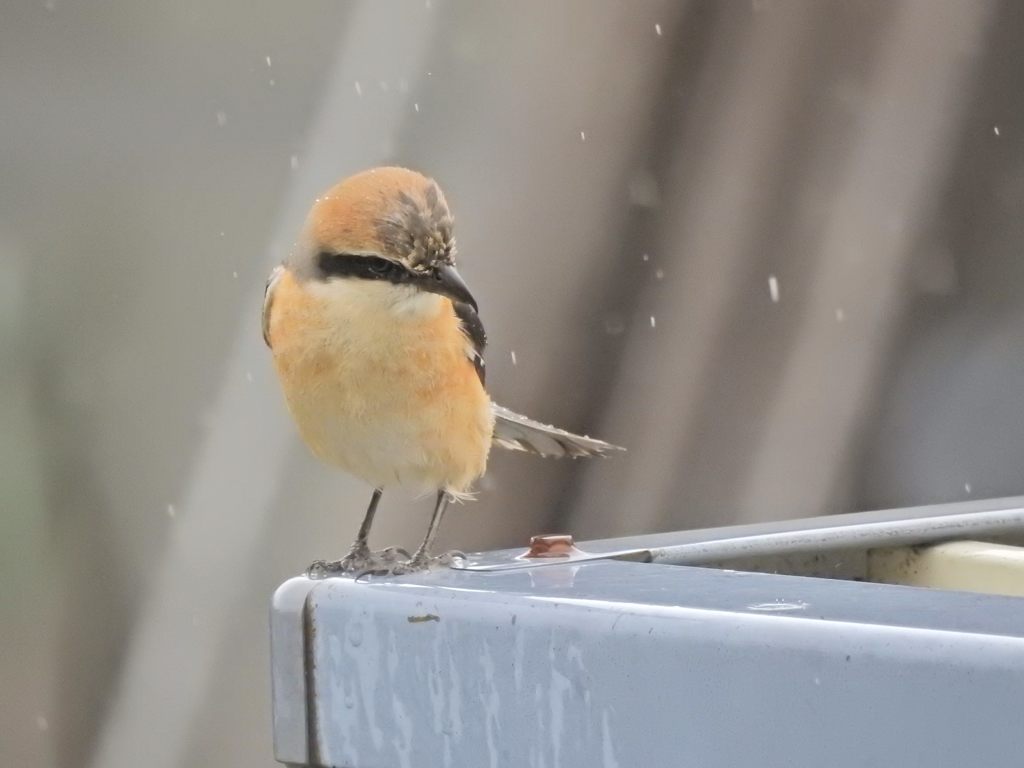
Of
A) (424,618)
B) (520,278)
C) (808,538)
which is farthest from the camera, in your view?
(520,278)

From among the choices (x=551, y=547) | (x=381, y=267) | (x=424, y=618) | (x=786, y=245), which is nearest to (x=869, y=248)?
(x=786, y=245)

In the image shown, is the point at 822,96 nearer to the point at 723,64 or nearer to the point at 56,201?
the point at 723,64

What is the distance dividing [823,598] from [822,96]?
11.8 ft

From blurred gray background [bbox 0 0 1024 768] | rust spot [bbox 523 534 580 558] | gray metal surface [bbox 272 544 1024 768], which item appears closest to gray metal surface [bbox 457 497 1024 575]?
rust spot [bbox 523 534 580 558]

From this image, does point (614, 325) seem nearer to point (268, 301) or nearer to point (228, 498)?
point (228, 498)

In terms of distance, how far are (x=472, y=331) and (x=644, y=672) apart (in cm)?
147

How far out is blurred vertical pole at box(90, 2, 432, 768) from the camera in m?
4.43

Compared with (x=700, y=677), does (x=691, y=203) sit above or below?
above

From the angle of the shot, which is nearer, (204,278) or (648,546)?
(648,546)

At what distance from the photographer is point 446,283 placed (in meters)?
2.49

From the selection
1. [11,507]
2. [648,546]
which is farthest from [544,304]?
[648,546]

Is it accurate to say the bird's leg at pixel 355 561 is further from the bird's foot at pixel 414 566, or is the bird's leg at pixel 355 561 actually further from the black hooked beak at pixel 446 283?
the black hooked beak at pixel 446 283

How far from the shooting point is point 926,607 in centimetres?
129

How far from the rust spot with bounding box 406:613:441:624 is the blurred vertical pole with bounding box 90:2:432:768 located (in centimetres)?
301
